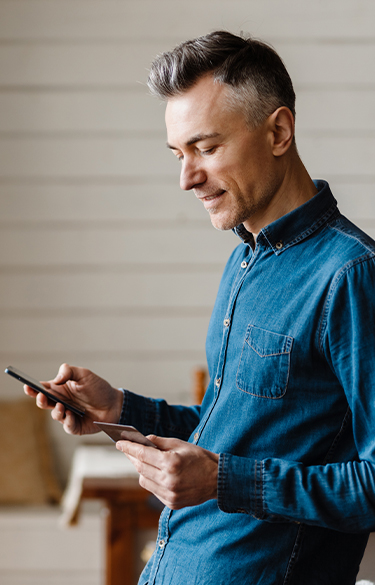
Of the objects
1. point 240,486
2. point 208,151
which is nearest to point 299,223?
point 208,151

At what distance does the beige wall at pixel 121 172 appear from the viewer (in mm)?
3039

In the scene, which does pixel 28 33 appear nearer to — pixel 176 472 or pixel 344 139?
pixel 344 139

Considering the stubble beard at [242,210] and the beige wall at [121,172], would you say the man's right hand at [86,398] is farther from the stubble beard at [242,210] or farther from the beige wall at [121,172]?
the beige wall at [121,172]

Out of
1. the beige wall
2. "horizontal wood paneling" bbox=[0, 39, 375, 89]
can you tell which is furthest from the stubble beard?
"horizontal wood paneling" bbox=[0, 39, 375, 89]

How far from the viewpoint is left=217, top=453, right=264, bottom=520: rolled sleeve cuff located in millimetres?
882

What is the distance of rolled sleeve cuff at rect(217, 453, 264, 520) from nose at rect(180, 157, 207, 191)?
0.47 metres

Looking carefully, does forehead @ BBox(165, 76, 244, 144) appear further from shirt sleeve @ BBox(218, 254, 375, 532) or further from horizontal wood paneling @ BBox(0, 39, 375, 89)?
horizontal wood paneling @ BBox(0, 39, 375, 89)

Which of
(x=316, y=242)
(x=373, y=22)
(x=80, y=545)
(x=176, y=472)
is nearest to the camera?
(x=176, y=472)

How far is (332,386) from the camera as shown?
3.00ft

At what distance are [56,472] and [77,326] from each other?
2.44 ft

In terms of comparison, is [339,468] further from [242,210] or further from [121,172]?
[121,172]

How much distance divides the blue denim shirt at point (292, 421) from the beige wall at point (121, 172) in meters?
2.03

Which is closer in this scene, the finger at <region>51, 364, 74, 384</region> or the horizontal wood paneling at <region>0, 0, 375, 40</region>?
the finger at <region>51, 364, 74, 384</region>

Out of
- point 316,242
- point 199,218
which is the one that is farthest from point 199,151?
point 199,218
